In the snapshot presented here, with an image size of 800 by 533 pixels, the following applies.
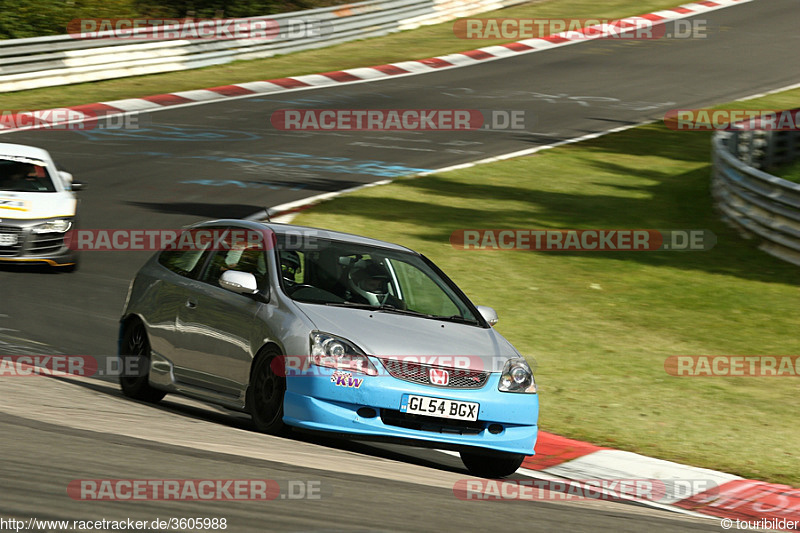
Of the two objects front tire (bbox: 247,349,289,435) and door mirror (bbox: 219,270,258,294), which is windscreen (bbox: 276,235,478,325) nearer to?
door mirror (bbox: 219,270,258,294)

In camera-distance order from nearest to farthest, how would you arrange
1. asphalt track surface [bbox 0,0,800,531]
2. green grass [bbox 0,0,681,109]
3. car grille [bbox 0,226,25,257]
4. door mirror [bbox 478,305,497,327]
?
asphalt track surface [bbox 0,0,800,531] < door mirror [bbox 478,305,497,327] < car grille [bbox 0,226,25,257] < green grass [bbox 0,0,681,109]

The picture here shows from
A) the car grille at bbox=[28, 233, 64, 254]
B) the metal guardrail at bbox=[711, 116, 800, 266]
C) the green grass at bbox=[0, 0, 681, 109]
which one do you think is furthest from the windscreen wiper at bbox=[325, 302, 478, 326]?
the green grass at bbox=[0, 0, 681, 109]

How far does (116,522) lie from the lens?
3980 millimetres

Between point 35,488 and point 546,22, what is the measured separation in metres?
33.5

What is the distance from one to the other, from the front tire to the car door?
120mm

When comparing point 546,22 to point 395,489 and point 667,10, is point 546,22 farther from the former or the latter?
point 395,489

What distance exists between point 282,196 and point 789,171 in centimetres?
786

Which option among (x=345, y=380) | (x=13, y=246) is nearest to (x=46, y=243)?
(x=13, y=246)

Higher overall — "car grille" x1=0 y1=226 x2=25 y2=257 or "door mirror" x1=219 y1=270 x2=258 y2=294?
"door mirror" x1=219 y1=270 x2=258 y2=294

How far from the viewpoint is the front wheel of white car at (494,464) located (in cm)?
765

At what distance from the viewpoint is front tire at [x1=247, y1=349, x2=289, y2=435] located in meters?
7.35

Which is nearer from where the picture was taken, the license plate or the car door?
the license plate

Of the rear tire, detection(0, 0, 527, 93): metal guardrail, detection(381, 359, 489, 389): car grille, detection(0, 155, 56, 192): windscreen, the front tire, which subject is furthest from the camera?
detection(0, 0, 527, 93): metal guardrail

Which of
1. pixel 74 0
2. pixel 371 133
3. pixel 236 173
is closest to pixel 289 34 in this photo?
pixel 74 0
